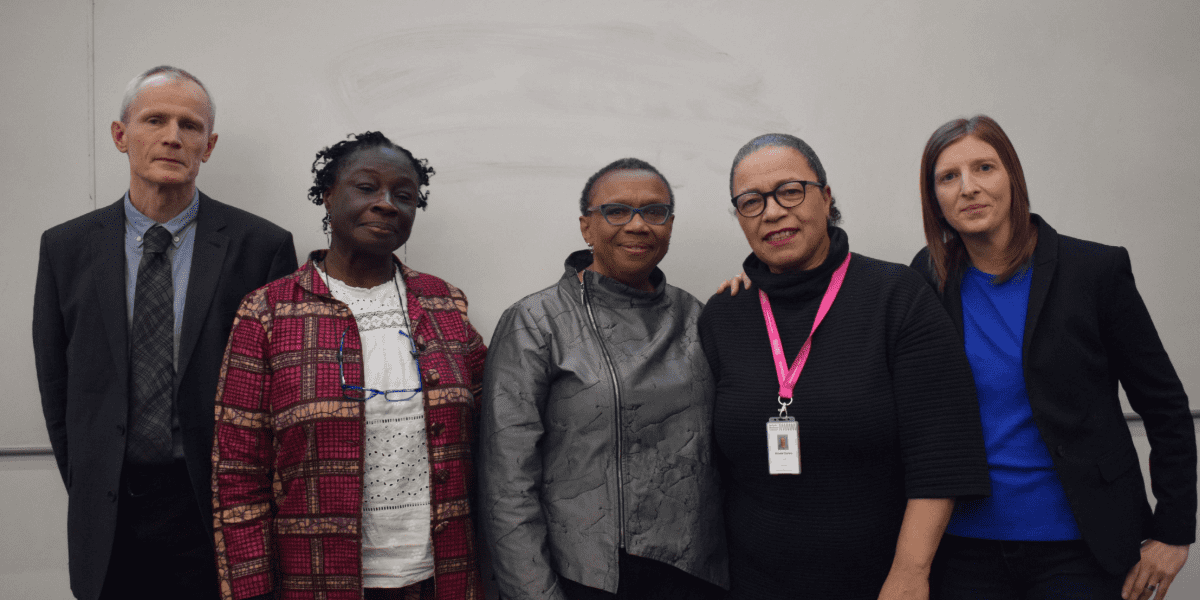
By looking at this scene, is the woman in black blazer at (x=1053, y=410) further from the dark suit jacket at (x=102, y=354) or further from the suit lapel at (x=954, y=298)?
the dark suit jacket at (x=102, y=354)

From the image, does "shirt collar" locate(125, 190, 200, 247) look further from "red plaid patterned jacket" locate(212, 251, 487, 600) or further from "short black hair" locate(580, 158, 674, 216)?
"short black hair" locate(580, 158, 674, 216)

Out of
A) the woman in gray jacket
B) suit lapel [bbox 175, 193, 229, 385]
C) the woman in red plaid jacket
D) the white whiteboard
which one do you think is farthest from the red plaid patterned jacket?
the white whiteboard

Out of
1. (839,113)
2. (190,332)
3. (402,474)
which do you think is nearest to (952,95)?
(839,113)

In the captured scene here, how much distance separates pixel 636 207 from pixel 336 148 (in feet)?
2.79

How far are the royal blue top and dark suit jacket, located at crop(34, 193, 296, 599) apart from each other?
6.29 ft

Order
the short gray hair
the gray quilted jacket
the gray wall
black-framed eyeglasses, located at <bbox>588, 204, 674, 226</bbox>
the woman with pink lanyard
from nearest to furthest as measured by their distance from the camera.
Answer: the woman with pink lanyard
the gray quilted jacket
black-framed eyeglasses, located at <bbox>588, 204, 674, 226</bbox>
the short gray hair
the gray wall

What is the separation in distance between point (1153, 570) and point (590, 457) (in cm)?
136

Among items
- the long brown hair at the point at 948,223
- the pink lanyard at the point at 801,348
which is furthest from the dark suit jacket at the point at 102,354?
the long brown hair at the point at 948,223

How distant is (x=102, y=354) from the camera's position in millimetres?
1688

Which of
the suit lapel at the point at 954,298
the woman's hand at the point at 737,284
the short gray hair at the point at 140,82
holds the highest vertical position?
the short gray hair at the point at 140,82

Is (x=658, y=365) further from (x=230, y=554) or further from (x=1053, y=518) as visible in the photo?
(x=230, y=554)

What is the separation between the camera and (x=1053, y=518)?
4.70 feet

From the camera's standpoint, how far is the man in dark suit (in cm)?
165

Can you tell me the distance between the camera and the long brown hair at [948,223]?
152cm
